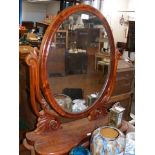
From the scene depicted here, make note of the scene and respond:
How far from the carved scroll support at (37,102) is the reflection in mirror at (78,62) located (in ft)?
0.17

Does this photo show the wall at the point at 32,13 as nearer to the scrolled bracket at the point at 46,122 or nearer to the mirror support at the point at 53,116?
the mirror support at the point at 53,116

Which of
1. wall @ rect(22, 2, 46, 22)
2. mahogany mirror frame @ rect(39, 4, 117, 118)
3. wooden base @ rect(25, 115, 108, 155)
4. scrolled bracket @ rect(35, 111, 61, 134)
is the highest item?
wall @ rect(22, 2, 46, 22)

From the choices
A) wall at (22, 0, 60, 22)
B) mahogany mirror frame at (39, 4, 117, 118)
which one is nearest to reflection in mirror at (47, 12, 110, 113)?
mahogany mirror frame at (39, 4, 117, 118)

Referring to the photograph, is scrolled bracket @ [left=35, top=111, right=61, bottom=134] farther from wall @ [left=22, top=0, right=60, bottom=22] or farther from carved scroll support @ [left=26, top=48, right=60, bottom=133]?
wall @ [left=22, top=0, right=60, bottom=22]

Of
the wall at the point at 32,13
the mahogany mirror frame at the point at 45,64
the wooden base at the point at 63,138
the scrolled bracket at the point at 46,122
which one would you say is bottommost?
the wooden base at the point at 63,138

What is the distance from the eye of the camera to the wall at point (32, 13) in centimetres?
90

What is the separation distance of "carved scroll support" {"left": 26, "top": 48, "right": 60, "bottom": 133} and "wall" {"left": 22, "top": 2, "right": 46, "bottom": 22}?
264 mm

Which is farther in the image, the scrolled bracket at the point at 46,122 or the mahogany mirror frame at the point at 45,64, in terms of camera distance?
the scrolled bracket at the point at 46,122

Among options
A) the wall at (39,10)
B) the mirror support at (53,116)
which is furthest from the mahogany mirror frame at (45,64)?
the wall at (39,10)

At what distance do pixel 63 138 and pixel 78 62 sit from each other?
319mm

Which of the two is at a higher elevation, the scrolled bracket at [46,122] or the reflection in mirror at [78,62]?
the reflection in mirror at [78,62]

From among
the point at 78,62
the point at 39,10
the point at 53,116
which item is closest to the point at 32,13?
the point at 39,10

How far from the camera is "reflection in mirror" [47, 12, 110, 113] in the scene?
77cm
